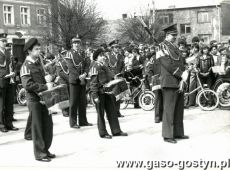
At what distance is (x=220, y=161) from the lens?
661 centimetres

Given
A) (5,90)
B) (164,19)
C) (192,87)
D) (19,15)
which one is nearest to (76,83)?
(5,90)

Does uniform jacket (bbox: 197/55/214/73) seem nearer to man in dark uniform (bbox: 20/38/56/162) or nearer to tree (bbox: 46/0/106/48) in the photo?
man in dark uniform (bbox: 20/38/56/162)

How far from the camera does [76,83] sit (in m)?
10.5

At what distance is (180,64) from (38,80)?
2829mm

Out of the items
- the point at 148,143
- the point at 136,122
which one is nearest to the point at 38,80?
the point at 148,143

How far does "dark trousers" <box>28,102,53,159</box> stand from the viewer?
719 centimetres

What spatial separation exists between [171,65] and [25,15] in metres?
37.3

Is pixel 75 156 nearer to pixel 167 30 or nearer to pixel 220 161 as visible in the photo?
pixel 220 161

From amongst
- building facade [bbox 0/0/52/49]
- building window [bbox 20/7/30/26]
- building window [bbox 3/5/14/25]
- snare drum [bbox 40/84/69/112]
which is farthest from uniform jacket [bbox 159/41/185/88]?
building window [bbox 20/7/30/26]

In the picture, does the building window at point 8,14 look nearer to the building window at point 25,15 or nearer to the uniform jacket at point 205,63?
the building window at point 25,15

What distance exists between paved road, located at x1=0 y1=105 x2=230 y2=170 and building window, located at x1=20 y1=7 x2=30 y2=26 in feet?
109

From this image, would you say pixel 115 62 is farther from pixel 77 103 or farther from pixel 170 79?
pixel 170 79

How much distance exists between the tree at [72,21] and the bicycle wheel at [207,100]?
60.6ft

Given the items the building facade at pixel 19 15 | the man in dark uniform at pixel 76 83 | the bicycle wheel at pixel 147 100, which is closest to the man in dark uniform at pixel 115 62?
the bicycle wheel at pixel 147 100
